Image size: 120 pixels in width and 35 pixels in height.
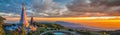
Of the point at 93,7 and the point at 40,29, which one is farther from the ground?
the point at 93,7

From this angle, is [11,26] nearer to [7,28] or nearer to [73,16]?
[7,28]

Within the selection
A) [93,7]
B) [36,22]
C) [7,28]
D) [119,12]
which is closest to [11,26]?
[7,28]

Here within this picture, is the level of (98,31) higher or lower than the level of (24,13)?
lower

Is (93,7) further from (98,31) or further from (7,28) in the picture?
(7,28)

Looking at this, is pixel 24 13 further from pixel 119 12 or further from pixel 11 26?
pixel 119 12

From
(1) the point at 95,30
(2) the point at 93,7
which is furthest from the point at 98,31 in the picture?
(2) the point at 93,7

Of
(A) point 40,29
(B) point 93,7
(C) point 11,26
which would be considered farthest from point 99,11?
(C) point 11,26
